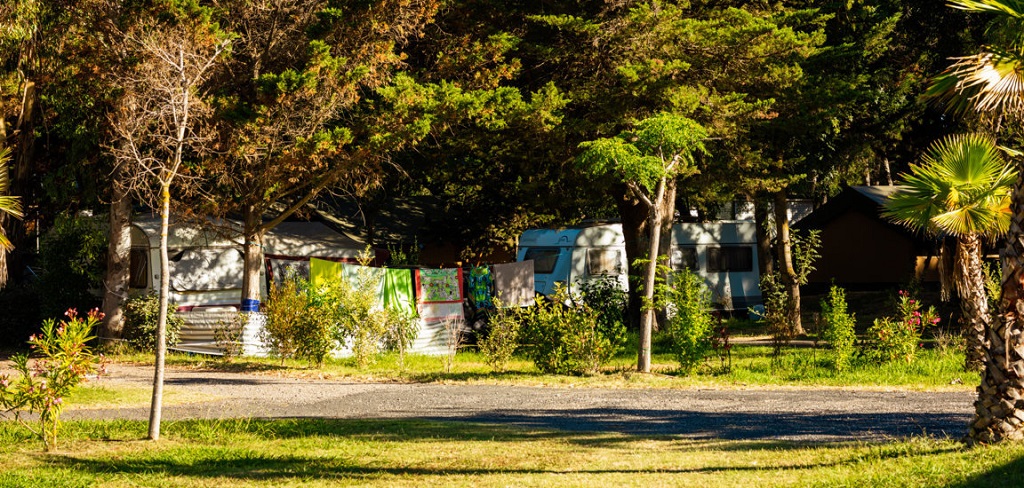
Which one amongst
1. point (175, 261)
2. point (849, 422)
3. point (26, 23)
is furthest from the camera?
point (175, 261)

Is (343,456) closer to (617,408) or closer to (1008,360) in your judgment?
(617,408)

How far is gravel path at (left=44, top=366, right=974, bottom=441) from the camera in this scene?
954cm

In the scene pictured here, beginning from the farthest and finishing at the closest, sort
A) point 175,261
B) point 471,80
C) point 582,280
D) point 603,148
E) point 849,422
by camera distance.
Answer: point 582,280
point 175,261
point 471,80
point 603,148
point 849,422

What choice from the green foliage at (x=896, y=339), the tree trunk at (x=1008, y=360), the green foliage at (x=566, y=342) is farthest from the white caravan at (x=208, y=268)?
the tree trunk at (x=1008, y=360)

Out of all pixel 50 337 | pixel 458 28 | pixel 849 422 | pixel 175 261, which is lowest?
pixel 849 422

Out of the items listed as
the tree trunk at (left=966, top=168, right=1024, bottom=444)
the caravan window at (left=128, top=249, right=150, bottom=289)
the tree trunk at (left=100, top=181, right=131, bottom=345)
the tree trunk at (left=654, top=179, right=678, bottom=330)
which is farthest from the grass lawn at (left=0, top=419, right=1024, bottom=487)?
the caravan window at (left=128, top=249, right=150, bottom=289)

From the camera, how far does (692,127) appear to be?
15.1 metres

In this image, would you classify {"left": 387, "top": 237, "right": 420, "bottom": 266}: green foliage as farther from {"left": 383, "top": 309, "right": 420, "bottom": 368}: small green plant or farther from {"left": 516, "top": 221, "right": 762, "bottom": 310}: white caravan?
{"left": 383, "top": 309, "right": 420, "bottom": 368}: small green plant

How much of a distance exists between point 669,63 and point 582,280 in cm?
786

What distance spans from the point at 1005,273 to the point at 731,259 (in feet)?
65.6

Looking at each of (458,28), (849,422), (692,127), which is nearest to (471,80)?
(458,28)

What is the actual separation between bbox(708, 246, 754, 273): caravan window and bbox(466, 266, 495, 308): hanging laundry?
27.6 feet

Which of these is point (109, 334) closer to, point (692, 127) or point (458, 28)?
point (458, 28)

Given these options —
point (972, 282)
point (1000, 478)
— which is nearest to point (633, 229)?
point (972, 282)
